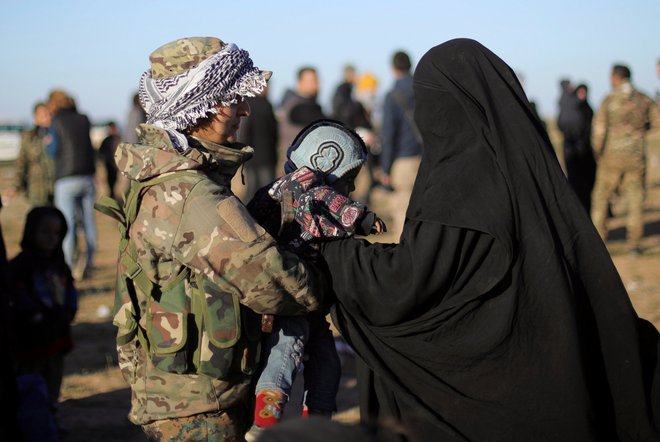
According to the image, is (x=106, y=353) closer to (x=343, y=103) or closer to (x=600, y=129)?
(x=600, y=129)

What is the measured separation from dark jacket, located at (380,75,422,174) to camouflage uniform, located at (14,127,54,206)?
385 centimetres

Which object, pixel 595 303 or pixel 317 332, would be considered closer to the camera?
pixel 595 303

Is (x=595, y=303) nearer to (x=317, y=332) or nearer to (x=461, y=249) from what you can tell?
(x=461, y=249)

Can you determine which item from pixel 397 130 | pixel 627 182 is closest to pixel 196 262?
pixel 397 130

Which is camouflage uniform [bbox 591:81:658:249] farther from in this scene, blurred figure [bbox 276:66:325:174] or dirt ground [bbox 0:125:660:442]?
blurred figure [bbox 276:66:325:174]

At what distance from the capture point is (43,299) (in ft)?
16.5

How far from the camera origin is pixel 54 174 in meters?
9.34

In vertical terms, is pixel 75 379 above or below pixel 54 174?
below

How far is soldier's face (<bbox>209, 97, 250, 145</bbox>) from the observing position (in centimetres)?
280

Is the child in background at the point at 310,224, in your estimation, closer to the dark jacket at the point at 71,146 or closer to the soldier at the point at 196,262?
the soldier at the point at 196,262


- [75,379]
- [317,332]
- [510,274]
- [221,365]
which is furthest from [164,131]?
[75,379]

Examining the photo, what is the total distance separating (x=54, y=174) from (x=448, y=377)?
24.4ft

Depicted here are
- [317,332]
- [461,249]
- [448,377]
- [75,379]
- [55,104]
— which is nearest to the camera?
[461,249]

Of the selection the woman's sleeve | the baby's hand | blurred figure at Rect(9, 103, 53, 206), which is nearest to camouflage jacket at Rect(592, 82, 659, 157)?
blurred figure at Rect(9, 103, 53, 206)
